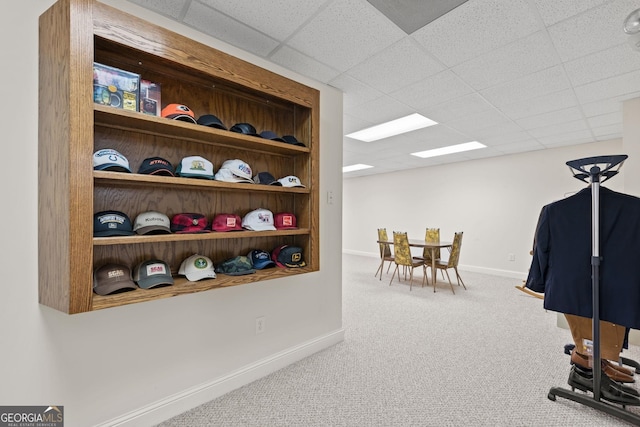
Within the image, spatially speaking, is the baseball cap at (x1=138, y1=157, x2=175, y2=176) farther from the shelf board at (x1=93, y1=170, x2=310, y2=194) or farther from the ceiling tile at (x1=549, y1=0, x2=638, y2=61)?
the ceiling tile at (x1=549, y1=0, x2=638, y2=61)

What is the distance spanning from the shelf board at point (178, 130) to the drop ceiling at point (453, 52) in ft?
2.34

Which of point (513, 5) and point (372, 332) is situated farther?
point (372, 332)

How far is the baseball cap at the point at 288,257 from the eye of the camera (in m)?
1.99

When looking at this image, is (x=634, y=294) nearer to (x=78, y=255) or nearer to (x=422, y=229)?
(x=78, y=255)

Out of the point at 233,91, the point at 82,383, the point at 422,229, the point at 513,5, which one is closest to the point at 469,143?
the point at 422,229

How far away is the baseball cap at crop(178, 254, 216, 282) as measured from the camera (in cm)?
159

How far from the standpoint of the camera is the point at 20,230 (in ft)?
4.11

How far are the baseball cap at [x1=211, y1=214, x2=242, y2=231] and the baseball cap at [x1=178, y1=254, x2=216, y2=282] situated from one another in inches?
8.0

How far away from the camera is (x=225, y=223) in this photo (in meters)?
1.75

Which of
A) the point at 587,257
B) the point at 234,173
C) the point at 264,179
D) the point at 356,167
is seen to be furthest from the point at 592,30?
the point at 356,167

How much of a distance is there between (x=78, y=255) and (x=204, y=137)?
2.98 ft

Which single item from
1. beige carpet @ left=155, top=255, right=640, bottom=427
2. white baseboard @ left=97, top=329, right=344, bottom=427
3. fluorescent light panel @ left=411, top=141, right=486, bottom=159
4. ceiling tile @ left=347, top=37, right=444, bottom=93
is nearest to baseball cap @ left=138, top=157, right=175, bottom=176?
white baseboard @ left=97, top=329, right=344, bottom=427

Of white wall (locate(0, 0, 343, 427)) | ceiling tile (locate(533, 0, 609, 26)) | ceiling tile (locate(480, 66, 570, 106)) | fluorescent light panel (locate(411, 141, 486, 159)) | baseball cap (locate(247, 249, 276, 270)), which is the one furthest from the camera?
fluorescent light panel (locate(411, 141, 486, 159))

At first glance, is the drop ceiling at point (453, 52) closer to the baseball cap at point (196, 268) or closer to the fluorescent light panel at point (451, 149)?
the fluorescent light panel at point (451, 149)
